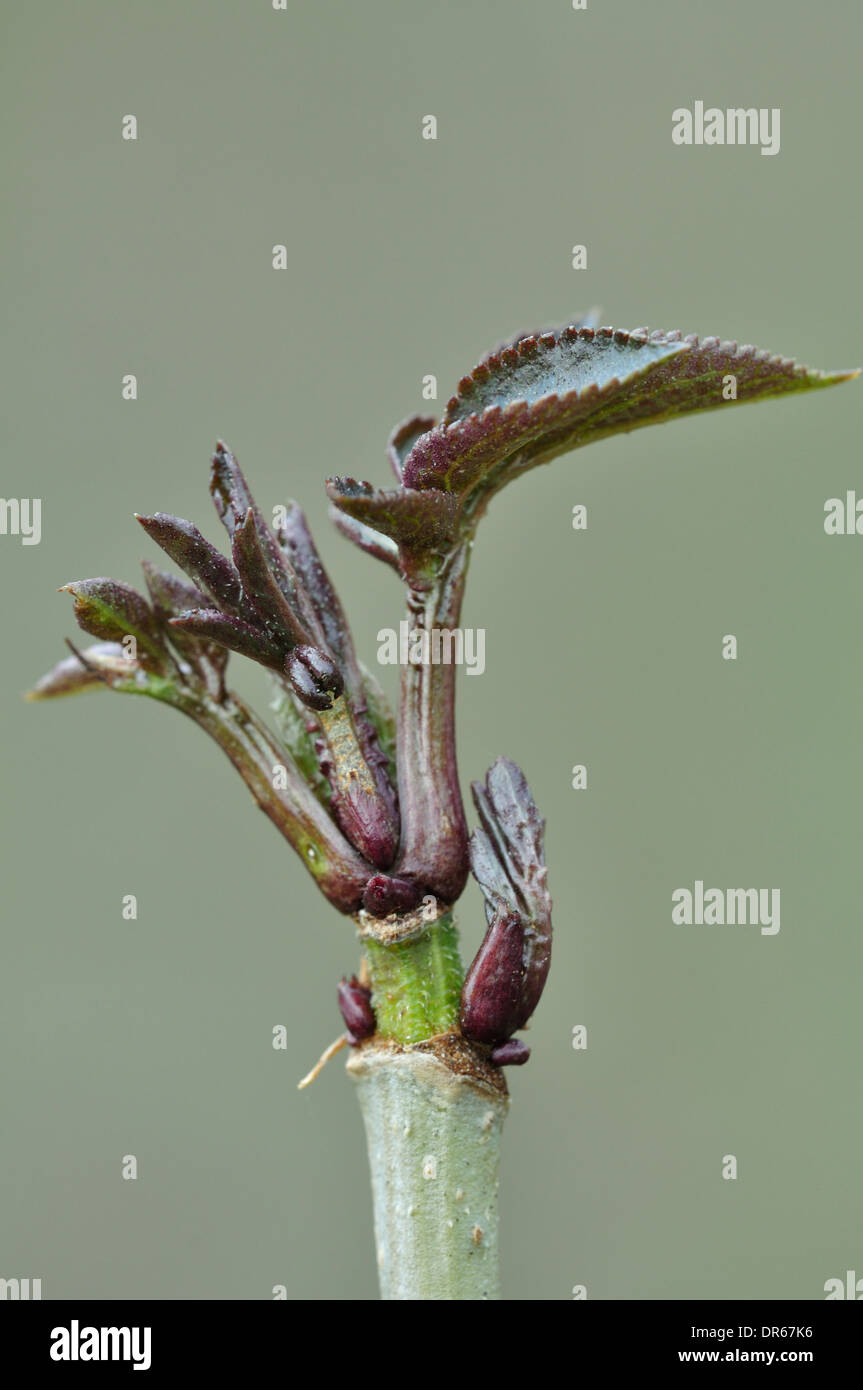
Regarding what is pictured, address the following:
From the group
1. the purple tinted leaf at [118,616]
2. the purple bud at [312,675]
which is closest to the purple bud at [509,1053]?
the purple bud at [312,675]

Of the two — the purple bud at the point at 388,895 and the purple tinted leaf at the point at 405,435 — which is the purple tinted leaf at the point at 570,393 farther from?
the purple bud at the point at 388,895

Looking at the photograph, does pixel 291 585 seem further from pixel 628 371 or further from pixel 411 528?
pixel 628 371

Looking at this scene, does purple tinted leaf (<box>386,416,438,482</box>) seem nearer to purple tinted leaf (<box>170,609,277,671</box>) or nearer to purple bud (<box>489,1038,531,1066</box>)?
purple tinted leaf (<box>170,609,277,671</box>)

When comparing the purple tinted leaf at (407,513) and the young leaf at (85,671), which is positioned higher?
the purple tinted leaf at (407,513)

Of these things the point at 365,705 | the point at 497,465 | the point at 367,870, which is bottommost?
the point at 367,870

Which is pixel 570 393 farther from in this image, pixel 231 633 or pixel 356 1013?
pixel 356 1013

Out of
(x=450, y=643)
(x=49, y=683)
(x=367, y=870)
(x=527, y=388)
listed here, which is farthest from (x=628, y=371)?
(x=49, y=683)

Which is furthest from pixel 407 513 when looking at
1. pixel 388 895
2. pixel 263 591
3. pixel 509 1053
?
pixel 509 1053

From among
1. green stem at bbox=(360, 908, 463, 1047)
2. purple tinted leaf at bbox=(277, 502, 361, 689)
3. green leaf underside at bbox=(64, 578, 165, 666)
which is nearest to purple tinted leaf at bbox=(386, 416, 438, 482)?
purple tinted leaf at bbox=(277, 502, 361, 689)

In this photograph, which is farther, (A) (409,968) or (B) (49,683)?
(B) (49,683)
